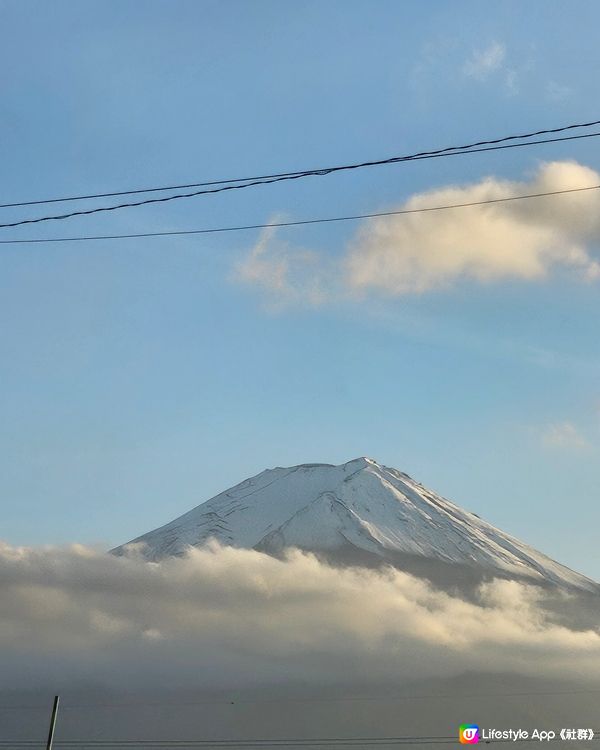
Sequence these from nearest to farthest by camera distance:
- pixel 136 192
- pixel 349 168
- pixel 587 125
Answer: pixel 587 125, pixel 349 168, pixel 136 192

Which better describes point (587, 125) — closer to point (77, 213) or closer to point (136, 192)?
point (136, 192)

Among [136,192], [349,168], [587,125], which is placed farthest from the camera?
[136,192]

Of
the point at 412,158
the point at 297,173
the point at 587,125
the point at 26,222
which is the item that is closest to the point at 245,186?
the point at 297,173

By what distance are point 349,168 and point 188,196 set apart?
3249 mm

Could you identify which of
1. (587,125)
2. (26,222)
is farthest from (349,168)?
(26,222)

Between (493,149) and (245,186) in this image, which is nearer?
(493,149)

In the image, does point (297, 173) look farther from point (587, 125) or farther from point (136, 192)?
point (587, 125)

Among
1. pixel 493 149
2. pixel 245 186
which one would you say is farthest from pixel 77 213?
pixel 493 149

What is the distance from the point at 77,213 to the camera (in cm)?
1872

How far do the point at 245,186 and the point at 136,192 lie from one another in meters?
2.11

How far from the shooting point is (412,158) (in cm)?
1709

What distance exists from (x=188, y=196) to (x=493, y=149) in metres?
5.70

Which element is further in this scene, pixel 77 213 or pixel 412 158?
pixel 77 213

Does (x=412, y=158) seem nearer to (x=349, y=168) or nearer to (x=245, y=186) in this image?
(x=349, y=168)
